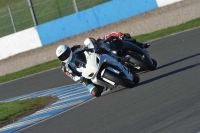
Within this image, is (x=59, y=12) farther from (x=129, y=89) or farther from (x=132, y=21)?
(x=129, y=89)

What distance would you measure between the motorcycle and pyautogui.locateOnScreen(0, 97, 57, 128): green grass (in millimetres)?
2256

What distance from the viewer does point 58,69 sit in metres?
22.6

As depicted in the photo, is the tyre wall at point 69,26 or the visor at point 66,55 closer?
the visor at point 66,55

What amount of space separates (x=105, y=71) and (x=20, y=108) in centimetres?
335

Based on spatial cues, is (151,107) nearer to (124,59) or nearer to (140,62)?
(124,59)

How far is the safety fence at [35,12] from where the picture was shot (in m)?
28.8

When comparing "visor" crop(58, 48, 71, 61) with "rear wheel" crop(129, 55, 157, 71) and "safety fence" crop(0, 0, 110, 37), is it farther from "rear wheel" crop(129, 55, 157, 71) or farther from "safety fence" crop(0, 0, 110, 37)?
"safety fence" crop(0, 0, 110, 37)

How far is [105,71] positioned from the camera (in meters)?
12.6

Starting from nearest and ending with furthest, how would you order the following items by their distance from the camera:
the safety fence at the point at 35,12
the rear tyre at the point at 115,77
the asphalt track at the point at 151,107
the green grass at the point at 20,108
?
the asphalt track at the point at 151,107, the rear tyre at the point at 115,77, the green grass at the point at 20,108, the safety fence at the point at 35,12

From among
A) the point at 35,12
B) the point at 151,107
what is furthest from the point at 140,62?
the point at 35,12

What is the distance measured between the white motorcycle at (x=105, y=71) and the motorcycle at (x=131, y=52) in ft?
3.74

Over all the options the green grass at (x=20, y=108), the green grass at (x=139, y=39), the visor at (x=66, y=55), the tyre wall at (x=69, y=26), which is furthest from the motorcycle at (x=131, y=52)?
the tyre wall at (x=69, y=26)

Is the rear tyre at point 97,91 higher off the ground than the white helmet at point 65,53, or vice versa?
the white helmet at point 65,53

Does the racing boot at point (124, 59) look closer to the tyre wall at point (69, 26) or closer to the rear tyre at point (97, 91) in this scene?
the rear tyre at point (97, 91)
